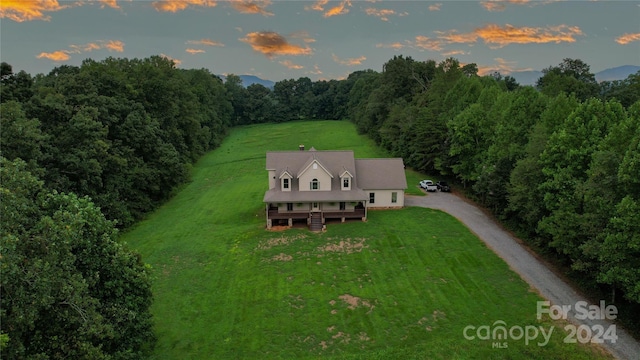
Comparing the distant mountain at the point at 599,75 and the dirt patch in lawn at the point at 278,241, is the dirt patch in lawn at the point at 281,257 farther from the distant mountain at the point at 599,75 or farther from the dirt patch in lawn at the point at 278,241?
the distant mountain at the point at 599,75

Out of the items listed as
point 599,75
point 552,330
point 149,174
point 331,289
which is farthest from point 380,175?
point 599,75

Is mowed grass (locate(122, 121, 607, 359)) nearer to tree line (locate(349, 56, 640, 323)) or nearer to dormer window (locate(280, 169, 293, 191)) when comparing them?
dormer window (locate(280, 169, 293, 191))

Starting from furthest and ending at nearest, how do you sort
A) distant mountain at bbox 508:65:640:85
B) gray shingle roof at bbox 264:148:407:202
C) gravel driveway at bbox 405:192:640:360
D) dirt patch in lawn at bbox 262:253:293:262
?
distant mountain at bbox 508:65:640:85 → gray shingle roof at bbox 264:148:407:202 → dirt patch in lawn at bbox 262:253:293:262 → gravel driveway at bbox 405:192:640:360

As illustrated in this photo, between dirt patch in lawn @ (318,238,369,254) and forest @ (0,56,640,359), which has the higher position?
forest @ (0,56,640,359)

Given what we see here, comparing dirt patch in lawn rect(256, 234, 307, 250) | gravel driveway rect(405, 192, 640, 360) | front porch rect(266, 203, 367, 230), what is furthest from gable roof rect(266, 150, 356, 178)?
gravel driveway rect(405, 192, 640, 360)

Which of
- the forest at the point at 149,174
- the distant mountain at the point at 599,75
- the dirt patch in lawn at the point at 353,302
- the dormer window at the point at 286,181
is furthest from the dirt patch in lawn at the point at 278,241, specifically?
the distant mountain at the point at 599,75

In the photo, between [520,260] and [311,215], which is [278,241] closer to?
[311,215]
